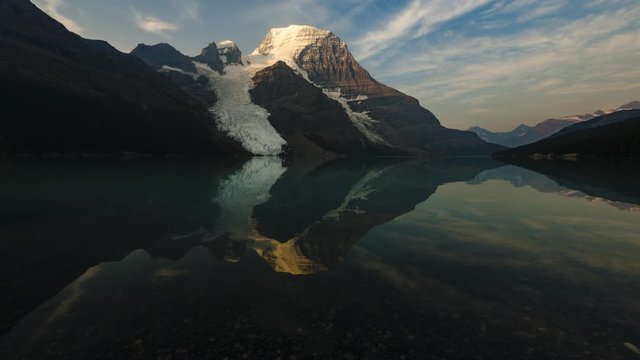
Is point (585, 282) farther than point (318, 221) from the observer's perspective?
No

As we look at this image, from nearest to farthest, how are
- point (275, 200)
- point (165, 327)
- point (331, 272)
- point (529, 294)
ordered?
1. point (165, 327)
2. point (529, 294)
3. point (331, 272)
4. point (275, 200)

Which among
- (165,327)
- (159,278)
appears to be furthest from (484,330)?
(159,278)

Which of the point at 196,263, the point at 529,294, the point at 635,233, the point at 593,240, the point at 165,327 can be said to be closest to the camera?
the point at 165,327

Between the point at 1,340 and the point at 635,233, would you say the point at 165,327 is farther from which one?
the point at 635,233

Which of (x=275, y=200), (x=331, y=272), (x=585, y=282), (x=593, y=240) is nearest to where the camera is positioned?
(x=585, y=282)

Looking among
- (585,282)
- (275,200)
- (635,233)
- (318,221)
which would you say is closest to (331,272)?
(585,282)

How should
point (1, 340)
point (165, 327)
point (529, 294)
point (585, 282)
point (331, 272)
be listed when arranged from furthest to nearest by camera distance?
point (331, 272) → point (585, 282) → point (529, 294) → point (165, 327) → point (1, 340)

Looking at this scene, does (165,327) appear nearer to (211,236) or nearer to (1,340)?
(1,340)
